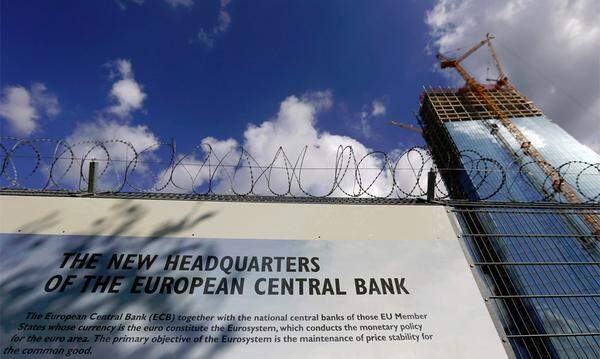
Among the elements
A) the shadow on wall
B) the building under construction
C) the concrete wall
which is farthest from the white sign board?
the building under construction

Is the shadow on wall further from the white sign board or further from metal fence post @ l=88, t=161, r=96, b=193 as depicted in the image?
metal fence post @ l=88, t=161, r=96, b=193

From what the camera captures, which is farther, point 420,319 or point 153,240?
point 153,240

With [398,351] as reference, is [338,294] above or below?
above

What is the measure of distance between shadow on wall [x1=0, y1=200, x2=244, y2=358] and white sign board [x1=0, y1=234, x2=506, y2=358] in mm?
17

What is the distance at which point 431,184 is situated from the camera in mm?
7375

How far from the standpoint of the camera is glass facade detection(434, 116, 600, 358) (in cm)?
723

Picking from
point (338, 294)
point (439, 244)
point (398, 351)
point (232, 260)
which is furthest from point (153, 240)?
point (439, 244)

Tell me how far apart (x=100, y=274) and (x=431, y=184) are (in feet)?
22.8

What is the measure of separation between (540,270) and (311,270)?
54.1 meters

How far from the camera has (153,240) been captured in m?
5.91

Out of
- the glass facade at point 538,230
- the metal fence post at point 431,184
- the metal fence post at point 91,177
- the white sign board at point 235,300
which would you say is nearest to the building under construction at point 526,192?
the glass facade at point 538,230

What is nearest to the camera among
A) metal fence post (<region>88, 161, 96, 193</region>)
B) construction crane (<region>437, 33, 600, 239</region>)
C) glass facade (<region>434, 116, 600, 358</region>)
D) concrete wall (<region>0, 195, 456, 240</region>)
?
concrete wall (<region>0, 195, 456, 240</region>)

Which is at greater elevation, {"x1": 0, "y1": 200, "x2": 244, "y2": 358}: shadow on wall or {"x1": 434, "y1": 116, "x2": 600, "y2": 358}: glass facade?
{"x1": 434, "y1": 116, "x2": 600, "y2": 358}: glass facade

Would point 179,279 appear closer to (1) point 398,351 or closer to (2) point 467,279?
(1) point 398,351
